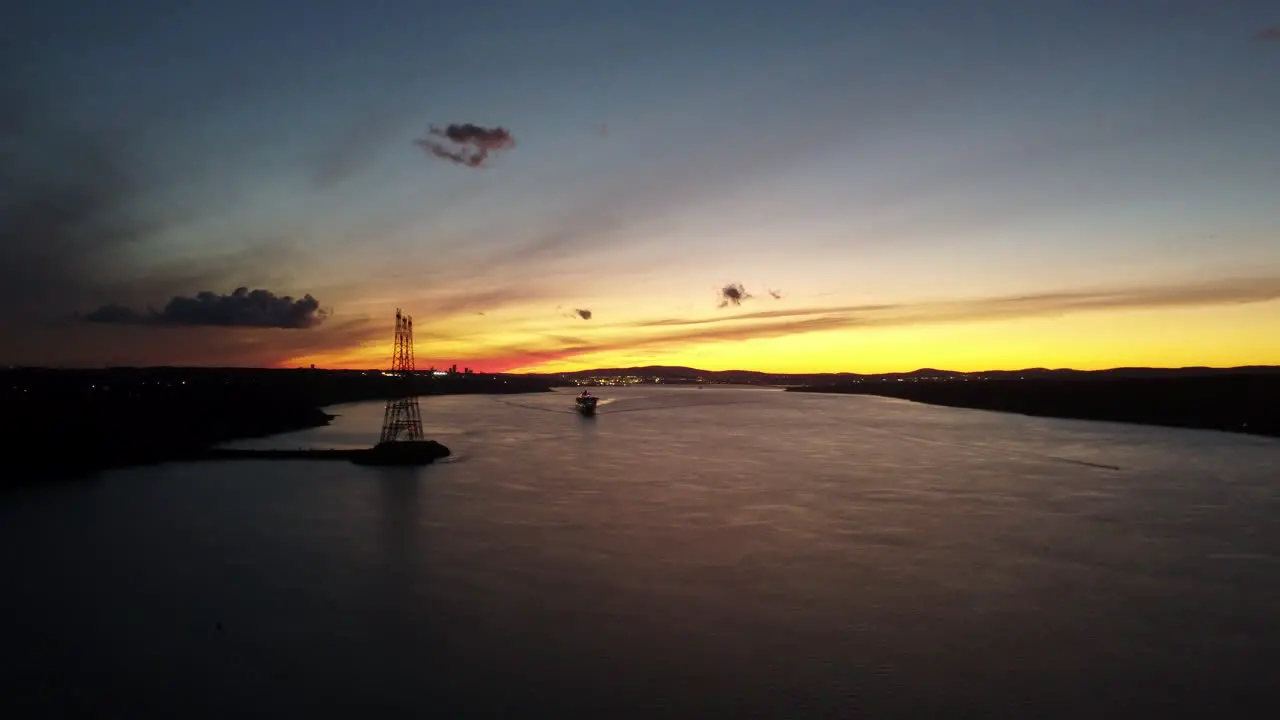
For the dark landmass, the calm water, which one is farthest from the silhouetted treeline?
the dark landmass

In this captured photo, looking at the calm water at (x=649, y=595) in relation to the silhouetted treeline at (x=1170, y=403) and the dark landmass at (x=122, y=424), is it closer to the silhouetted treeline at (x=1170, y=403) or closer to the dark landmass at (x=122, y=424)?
the dark landmass at (x=122, y=424)

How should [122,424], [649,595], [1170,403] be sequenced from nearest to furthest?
[649,595]
[122,424]
[1170,403]

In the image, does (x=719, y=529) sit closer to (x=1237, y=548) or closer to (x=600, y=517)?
(x=600, y=517)

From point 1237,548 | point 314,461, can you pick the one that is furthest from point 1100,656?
→ point 314,461

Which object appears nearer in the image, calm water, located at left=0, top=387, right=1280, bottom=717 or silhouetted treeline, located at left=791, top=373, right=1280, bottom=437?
calm water, located at left=0, top=387, right=1280, bottom=717

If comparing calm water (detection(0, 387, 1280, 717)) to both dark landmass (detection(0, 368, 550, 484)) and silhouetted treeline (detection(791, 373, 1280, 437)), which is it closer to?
dark landmass (detection(0, 368, 550, 484))

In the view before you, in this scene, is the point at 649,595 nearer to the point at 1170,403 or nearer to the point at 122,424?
the point at 122,424

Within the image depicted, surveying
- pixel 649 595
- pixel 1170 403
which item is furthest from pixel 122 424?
pixel 1170 403

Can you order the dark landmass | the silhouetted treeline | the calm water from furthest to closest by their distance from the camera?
the silhouetted treeline, the dark landmass, the calm water
